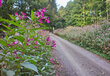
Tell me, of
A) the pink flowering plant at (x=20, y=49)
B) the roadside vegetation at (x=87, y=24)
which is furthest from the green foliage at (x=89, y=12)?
the pink flowering plant at (x=20, y=49)

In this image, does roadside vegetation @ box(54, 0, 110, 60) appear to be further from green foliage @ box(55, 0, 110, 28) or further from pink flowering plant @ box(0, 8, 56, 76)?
pink flowering plant @ box(0, 8, 56, 76)

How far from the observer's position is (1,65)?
1.86 ft

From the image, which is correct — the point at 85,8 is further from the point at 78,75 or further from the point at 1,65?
the point at 1,65

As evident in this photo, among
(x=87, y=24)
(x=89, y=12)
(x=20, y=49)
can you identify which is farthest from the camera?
(x=87, y=24)

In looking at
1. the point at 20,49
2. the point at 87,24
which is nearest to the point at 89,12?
the point at 87,24

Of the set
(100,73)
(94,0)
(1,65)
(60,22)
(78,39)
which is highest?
(94,0)

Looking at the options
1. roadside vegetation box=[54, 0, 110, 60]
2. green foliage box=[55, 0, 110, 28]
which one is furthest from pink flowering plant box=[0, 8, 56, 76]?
green foliage box=[55, 0, 110, 28]

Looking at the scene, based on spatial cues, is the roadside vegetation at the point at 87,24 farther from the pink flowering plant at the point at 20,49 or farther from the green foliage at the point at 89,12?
the pink flowering plant at the point at 20,49

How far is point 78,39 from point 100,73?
5.28m

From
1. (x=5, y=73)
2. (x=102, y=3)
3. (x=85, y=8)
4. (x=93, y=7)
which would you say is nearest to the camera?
(x=5, y=73)

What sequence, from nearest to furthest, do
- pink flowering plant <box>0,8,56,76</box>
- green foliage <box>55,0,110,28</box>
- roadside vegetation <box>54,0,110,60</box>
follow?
pink flowering plant <box>0,8,56,76</box> → roadside vegetation <box>54,0,110,60</box> → green foliage <box>55,0,110,28</box>

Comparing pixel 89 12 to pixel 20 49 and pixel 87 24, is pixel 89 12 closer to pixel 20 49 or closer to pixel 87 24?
pixel 87 24

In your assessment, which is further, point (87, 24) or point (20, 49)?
point (87, 24)

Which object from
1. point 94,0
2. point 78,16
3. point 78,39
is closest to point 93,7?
point 94,0
